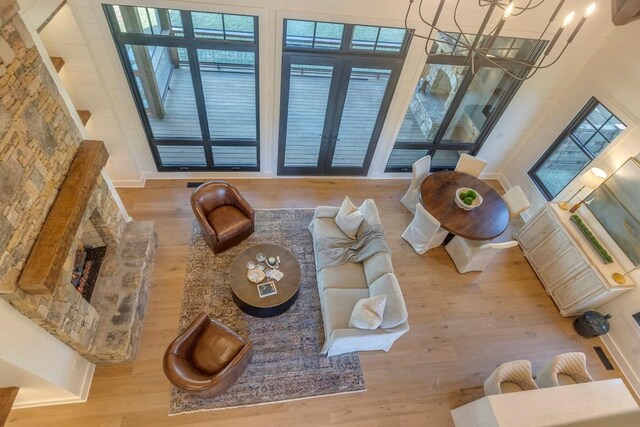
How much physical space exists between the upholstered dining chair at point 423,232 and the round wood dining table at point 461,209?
0.51 ft

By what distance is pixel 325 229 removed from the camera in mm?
4906

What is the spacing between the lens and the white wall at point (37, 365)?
109 inches

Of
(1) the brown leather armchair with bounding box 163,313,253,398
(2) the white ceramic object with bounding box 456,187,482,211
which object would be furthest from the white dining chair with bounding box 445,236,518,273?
(1) the brown leather armchair with bounding box 163,313,253,398

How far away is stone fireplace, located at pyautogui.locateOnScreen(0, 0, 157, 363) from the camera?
2643 mm

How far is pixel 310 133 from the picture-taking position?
18.9 ft

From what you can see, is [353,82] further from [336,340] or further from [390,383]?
[390,383]

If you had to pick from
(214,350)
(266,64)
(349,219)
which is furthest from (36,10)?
(349,219)

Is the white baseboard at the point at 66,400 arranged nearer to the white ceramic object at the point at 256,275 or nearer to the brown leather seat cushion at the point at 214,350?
the brown leather seat cushion at the point at 214,350

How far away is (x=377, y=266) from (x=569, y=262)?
2.77 meters

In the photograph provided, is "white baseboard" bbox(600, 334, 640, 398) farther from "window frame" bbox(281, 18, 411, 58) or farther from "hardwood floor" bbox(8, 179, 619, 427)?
"window frame" bbox(281, 18, 411, 58)

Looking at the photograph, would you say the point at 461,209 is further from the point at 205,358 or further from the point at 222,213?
the point at 205,358

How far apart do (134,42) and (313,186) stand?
10.8 ft

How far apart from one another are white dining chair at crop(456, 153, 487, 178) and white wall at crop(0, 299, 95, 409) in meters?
5.74

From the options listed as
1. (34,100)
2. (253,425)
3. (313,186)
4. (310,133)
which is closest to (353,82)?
(310,133)
